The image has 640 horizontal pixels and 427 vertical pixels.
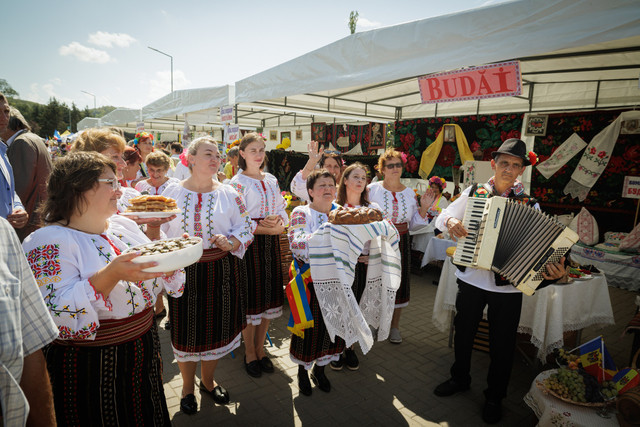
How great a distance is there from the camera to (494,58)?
296cm

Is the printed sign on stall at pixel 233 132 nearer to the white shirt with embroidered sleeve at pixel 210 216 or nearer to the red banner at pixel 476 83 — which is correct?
the red banner at pixel 476 83

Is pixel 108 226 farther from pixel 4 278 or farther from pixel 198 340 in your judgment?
pixel 198 340

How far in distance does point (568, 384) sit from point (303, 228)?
2412 millimetres

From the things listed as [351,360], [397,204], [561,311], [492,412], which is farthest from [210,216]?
[561,311]

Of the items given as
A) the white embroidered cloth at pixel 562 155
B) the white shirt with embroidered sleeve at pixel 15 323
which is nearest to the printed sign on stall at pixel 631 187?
the white embroidered cloth at pixel 562 155

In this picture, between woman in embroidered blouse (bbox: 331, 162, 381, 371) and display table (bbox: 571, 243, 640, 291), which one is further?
Result: display table (bbox: 571, 243, 640, 291)

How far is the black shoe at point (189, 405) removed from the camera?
9.26 ft

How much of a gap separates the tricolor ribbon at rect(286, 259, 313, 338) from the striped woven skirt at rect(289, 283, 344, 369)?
9 cm

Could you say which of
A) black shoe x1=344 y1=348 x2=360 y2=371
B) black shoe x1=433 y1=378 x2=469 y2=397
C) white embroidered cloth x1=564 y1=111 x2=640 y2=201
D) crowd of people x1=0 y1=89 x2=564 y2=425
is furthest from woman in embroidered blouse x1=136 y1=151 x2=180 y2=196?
white embroidered cloth x1=564 y1=111 x2=640 y2=201

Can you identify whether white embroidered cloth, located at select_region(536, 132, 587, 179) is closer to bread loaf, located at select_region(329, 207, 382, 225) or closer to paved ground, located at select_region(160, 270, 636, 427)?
paved ground, located at select_region(160, 270, 636, 427)

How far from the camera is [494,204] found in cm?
266

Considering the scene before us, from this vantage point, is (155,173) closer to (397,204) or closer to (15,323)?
(397,204)

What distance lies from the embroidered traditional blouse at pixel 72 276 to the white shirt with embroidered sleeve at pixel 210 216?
3.39ft

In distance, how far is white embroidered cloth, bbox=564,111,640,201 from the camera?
6.58 m
